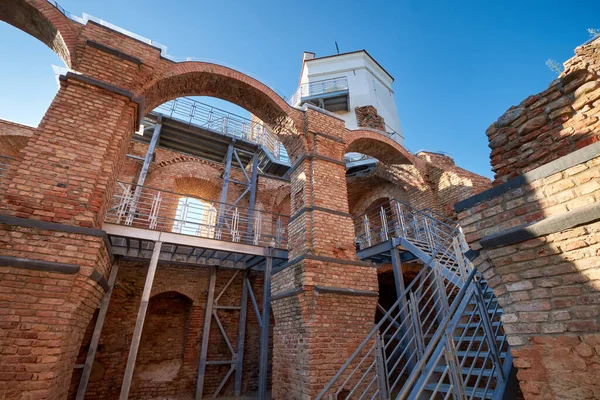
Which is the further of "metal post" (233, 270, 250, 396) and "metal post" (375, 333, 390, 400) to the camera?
"metal post" (233, 270, 250, 396)

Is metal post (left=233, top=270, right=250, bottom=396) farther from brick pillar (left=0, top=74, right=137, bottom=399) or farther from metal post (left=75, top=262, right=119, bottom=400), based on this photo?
brick pillar (left=0, top=74, right=137, bottom=399)

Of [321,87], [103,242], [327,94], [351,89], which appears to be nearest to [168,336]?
[103,242]

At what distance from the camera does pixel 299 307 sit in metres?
5.20

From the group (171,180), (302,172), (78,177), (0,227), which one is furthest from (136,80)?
(171,180)

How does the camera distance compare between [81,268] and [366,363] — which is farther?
[366,363]

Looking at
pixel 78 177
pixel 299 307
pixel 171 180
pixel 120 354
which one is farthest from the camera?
pixel 171 180

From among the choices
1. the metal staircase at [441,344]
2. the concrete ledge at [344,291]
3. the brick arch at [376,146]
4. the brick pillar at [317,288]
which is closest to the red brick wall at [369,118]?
the brick arch at [376,146]

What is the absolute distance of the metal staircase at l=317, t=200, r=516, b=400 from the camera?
2.79 m

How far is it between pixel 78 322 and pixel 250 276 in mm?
6007

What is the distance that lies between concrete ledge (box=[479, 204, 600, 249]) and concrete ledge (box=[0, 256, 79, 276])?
457 cm

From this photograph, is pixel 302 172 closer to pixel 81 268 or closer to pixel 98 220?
pixel 98 220

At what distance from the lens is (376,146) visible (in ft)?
28.5

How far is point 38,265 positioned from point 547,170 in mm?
5324

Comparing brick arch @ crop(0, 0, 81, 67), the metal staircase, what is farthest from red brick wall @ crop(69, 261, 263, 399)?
brick arch @ crop(0, 0, 81, 67)
